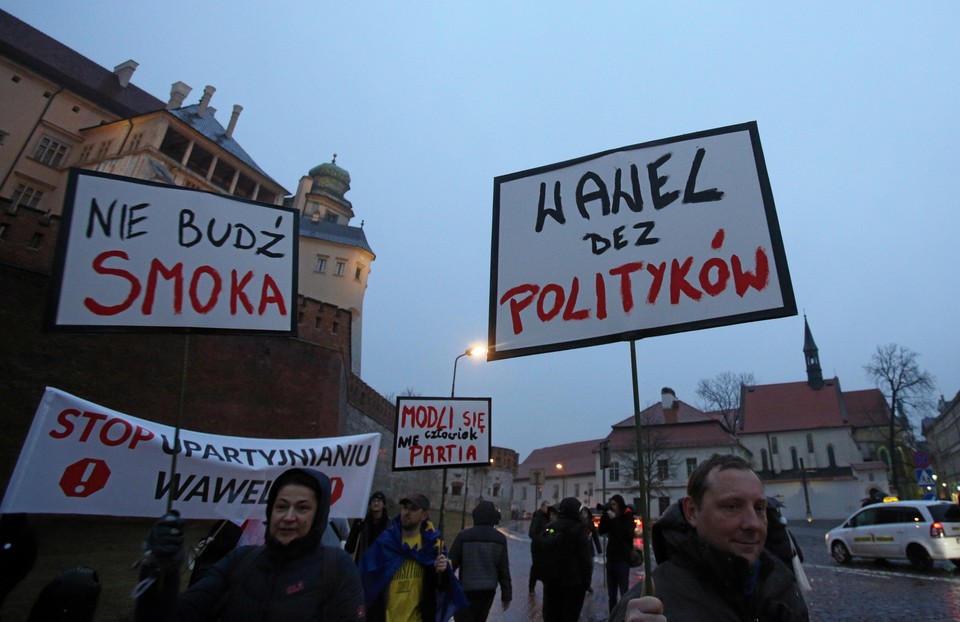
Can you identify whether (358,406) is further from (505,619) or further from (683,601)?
(683,601)

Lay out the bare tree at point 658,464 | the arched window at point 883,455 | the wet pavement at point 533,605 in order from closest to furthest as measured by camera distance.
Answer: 1. the wet pavement at point 533,605
2. the bare tree at point 658,464
3. the arched window at point 883,455

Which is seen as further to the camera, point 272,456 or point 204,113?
point 204,113

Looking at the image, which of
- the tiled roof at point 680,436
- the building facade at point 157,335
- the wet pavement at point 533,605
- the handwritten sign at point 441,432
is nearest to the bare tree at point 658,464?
the tiled roof at point 680,436

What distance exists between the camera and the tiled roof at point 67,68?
36.9 meters

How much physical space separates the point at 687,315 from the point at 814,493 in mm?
59325

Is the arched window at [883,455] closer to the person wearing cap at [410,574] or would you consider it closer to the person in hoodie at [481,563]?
the person in hoodie at [481,563]

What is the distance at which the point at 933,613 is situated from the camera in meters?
7.62

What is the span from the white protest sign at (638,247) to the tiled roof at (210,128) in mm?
42487

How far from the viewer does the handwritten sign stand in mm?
7526

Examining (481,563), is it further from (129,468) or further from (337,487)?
(129,468)

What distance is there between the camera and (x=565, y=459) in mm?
76562

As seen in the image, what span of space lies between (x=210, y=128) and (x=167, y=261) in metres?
45.8

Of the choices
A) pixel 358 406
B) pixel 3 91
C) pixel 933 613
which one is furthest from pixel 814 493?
pixel 3 91

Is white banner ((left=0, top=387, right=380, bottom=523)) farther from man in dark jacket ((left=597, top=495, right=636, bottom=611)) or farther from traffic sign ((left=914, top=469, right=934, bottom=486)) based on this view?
traffic sign ((left=914, top=469, right=934, bottom=486))
